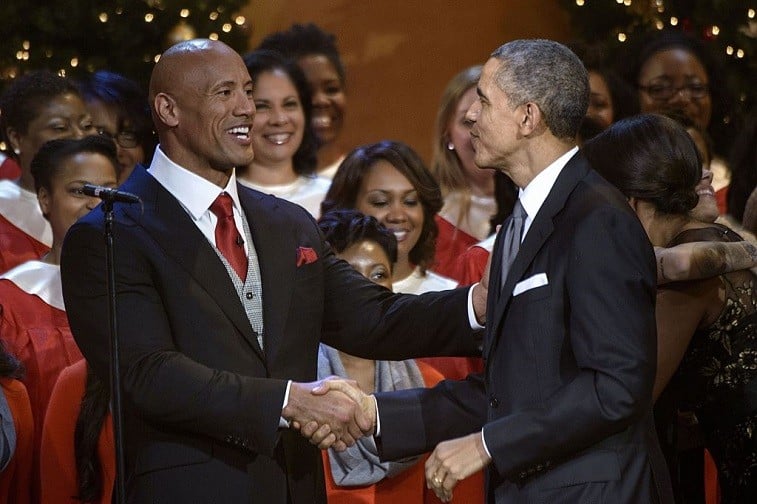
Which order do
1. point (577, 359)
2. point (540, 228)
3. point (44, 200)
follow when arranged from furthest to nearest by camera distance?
point (44, 200) < point (540, 228) < point (577, 359)

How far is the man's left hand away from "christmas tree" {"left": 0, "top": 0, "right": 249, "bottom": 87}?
215 inches

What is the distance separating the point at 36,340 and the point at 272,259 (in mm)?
1641

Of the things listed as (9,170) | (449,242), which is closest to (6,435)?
(449,242)

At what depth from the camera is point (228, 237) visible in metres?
3.60

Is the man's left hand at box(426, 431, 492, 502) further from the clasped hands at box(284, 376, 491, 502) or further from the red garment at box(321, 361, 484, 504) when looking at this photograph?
the red garment at box(321, 361, 484, 504)

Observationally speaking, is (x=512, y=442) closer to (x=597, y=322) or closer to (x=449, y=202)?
(x=597, y=322)

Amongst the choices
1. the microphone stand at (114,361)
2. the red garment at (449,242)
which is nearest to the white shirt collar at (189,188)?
the microphone stand at (114,361)

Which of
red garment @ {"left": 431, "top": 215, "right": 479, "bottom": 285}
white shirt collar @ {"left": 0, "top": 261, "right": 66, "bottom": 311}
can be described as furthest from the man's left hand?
red garment @ {"left": 431, "top": 215, "right": 479, "bottom": 285}

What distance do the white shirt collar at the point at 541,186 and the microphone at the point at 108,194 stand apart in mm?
926

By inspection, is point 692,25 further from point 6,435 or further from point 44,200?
point 6,435

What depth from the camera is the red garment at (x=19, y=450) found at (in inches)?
170

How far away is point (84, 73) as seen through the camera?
8023 mm

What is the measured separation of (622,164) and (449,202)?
240cm

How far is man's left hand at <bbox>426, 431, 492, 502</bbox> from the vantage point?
3.04 meters
